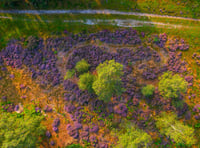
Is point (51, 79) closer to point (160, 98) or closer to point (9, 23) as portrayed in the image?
point (9, 23)

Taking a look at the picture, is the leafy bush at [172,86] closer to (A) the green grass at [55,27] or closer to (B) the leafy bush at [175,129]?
(B) the leafy bush at [175,129]

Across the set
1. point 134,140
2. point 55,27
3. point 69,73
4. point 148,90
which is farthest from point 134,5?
point 134,140

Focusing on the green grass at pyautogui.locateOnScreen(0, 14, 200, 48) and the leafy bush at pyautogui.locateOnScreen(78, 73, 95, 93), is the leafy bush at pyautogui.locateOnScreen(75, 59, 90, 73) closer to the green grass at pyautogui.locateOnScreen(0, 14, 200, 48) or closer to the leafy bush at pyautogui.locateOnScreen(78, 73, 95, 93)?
the leafy bush at pyautogui.locateOnScreen(78, 73, 95, 93)

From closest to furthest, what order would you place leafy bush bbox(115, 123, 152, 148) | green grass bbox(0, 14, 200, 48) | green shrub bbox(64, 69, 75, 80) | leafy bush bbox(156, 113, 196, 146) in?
leafy bush bbox(115, 123, 152, 148)
leafy bush bbox(156, 113, 196, 146)
green shrub bbox(64, 69, 75, 80)
green grass bbox(0, 14, 200, 48)

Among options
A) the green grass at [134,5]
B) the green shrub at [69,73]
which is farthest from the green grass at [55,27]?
the green shrub at [69,73]

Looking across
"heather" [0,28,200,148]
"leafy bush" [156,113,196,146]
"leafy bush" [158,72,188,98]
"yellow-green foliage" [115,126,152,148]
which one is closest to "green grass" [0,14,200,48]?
"heather" [0,28,200,148]

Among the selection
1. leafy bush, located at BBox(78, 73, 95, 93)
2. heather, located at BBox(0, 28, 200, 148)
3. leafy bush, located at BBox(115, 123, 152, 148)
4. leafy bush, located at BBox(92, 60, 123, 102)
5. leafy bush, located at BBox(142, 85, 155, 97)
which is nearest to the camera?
leafy bush, located at BBox(92, 60, 123, 102)
